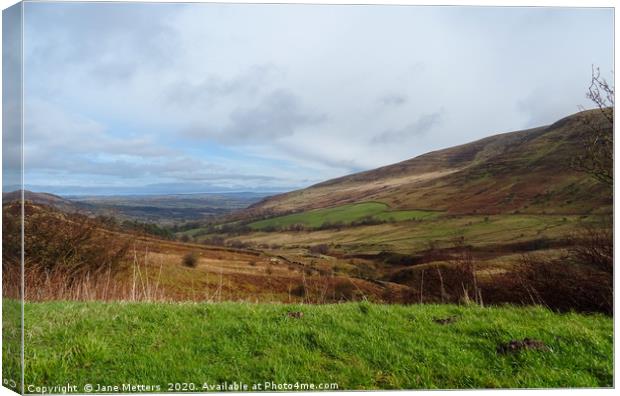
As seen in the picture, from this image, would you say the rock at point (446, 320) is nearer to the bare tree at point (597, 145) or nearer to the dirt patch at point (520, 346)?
the dirt patch at point (520, 346)

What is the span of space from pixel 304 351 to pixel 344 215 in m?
2.01

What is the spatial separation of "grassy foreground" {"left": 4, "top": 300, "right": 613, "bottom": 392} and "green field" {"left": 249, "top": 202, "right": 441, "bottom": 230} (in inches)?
51.9

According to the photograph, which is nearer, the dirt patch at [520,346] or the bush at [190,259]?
the dirt patch at [520,346]

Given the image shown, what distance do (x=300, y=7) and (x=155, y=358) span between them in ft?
14.9

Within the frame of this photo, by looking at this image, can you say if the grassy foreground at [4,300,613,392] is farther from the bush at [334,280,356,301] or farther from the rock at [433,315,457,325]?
the bush at [334,280,356,301]

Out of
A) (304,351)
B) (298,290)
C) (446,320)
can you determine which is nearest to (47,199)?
(298,290)

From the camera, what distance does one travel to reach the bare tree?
7.12 metres

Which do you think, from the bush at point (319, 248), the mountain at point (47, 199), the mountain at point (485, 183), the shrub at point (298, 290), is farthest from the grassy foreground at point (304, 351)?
the mountain at point (485, 183)

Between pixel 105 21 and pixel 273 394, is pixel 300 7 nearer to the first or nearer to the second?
pixel 105 21

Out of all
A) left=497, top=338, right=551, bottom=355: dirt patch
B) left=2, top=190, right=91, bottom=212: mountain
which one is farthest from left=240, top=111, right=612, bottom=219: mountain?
left=2, top=190, right=91, bottom=212: mountain

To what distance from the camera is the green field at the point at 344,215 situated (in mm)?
7402

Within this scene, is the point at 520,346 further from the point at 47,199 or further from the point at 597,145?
the point at 47,199

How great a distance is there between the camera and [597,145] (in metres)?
7.19

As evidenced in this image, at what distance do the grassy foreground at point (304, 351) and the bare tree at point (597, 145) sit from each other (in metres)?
2.02
